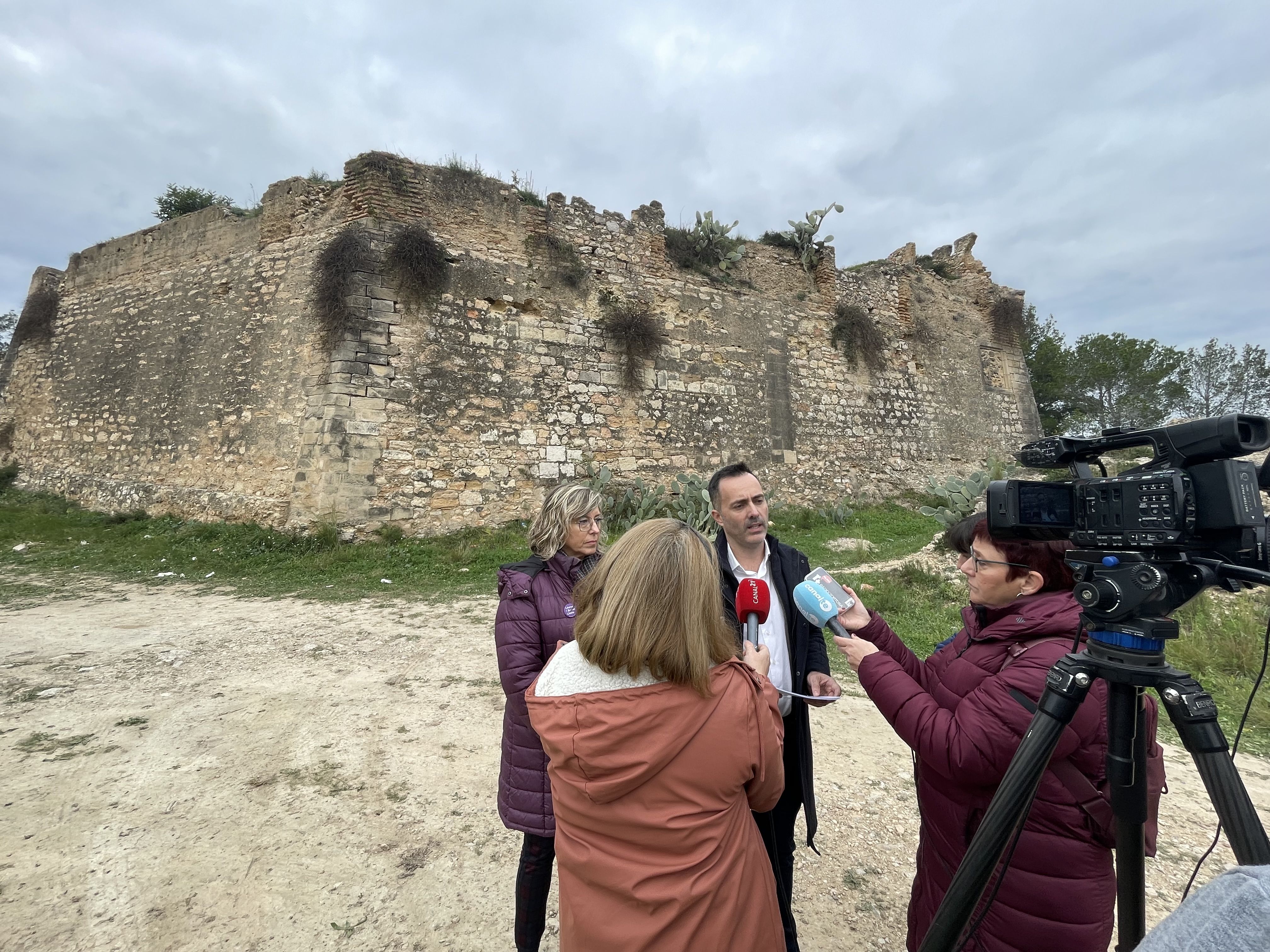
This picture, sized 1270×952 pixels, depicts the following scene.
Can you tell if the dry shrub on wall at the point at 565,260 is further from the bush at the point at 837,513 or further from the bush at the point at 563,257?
the bush at the point at 837,513

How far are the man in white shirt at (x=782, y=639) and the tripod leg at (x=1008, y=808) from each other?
756 millimetres

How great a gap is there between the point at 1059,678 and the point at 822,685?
0.92 meters

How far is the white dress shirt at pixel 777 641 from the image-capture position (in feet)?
7.09

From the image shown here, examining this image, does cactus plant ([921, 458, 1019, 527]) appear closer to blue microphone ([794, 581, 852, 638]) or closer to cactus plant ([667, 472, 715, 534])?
cactus plant ([667, 472, 715, 534])

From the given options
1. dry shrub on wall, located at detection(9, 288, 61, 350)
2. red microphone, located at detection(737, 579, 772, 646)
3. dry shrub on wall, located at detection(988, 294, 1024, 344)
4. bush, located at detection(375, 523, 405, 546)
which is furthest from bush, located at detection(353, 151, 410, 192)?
dry shrub on wall, located at detection(988, 294, 1024, 344)

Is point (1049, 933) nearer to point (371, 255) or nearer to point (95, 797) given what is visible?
point (95, 797)

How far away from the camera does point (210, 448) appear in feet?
31.3

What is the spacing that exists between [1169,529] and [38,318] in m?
17.4

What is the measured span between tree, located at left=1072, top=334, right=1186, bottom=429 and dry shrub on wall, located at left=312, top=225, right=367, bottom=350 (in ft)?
86.4

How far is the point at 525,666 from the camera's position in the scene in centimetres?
201

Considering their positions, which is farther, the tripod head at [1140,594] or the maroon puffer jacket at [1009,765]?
the maroon puffer jacket at [1009,765]

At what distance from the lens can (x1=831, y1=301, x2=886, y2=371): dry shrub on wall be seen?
505 inches

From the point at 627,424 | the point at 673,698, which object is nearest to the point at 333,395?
the point at 627,424

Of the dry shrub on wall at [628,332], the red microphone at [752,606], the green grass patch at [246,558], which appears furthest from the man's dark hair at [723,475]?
the dry shrub on wall at [628,332]
